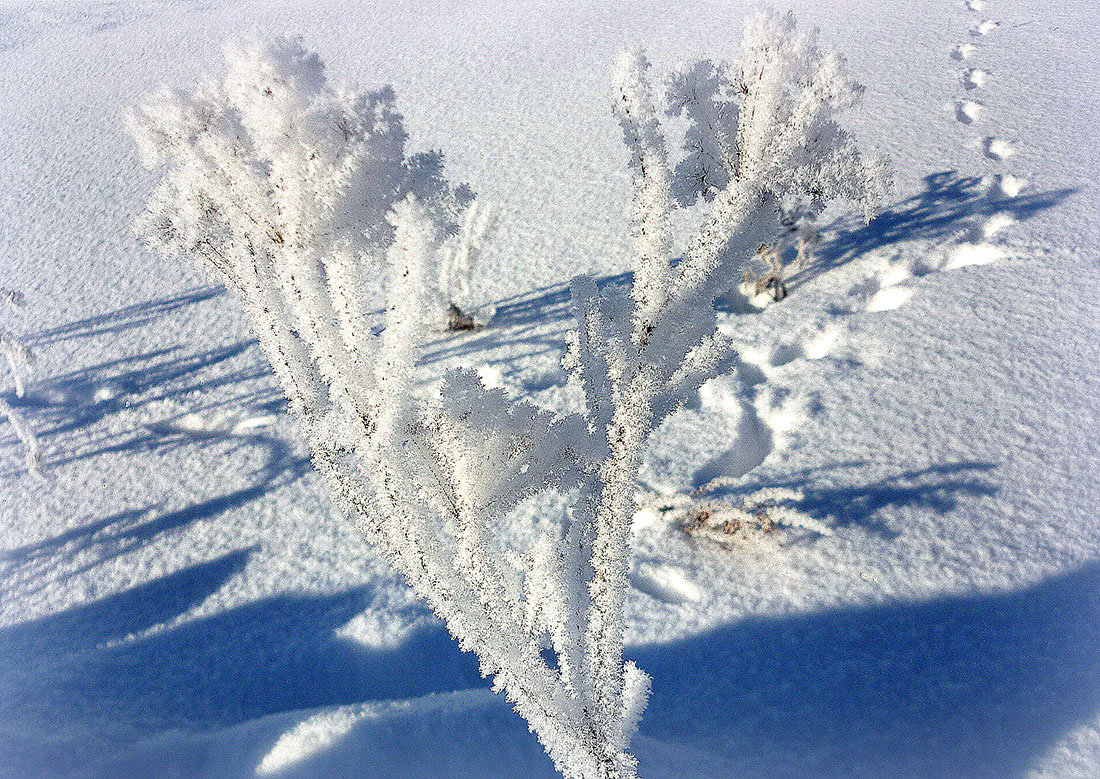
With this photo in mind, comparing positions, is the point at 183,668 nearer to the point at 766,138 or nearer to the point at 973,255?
the point at 766,138

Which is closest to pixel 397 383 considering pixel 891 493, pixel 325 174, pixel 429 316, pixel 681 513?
pixel 429 316

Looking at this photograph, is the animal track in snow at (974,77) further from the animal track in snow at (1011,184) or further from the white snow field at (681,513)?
the animal track in snow at (1011,184)

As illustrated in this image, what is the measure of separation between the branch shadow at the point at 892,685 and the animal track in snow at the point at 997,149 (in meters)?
3.48

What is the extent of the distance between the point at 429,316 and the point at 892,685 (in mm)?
1980

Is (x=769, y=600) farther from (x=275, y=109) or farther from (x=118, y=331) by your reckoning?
(x=118, y=331)

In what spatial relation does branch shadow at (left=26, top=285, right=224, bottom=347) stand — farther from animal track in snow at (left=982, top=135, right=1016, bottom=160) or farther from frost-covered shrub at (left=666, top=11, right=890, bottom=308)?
animal track in snow at (left=982, top=135, right=1016, bottom=160)

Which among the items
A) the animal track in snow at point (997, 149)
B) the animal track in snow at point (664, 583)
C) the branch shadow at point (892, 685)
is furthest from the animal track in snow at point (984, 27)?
the animal track in snow at point (664, 583)

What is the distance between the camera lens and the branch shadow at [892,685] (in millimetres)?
1998

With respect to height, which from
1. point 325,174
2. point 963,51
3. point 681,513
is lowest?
point 681,513

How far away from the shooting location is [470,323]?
409cm

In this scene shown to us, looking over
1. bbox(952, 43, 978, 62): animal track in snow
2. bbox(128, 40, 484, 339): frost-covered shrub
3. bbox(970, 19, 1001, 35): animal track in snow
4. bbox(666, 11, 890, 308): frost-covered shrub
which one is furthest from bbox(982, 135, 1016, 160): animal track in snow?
bbox(128, 40, 484, 339): frost-covered shrub

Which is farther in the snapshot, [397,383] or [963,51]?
[963,51]

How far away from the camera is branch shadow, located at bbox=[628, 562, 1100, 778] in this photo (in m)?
2.00

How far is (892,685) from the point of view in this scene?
7.07ft
